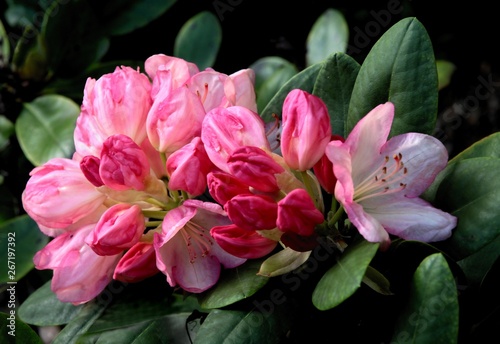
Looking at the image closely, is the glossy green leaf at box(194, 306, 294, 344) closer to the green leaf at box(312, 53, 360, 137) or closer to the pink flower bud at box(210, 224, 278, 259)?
the pink flower bud at box(210, 224, 278, 259)

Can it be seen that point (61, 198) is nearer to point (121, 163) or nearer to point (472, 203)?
point (121, 163)

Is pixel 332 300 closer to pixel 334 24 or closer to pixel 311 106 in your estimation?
pixel 311 106

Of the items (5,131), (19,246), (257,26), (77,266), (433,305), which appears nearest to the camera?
(433,305)

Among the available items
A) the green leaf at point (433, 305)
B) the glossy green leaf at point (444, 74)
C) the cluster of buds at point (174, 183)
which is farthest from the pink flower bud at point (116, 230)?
the glossy green leaf at point (444, 74)

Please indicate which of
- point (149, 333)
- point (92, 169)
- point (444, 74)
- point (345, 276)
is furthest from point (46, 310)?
point (444, 74)

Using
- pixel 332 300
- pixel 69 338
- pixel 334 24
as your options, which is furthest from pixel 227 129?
pixel 334 24

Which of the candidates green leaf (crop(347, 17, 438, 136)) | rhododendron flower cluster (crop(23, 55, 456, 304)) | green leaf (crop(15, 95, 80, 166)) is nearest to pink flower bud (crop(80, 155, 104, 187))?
rhododendron flower cluster (crop(23, 55, 456, 304))

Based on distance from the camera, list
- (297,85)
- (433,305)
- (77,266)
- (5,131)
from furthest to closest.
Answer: (5,131) < (297,85) < (77,266) < (433,305)
